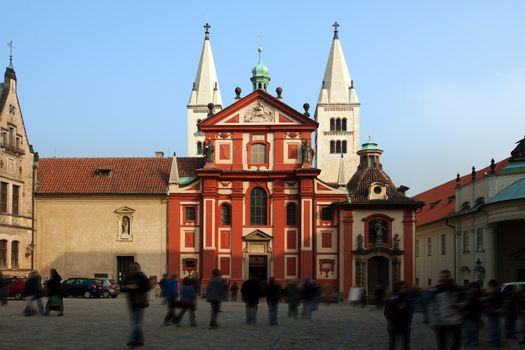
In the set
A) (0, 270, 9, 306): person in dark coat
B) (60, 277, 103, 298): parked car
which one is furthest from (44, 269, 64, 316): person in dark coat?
(60, 277, 103, 298): parked car

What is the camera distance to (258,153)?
54750mm

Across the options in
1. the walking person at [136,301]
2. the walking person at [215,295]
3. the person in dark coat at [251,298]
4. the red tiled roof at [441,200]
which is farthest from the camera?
the red tiled roof at [441,200]

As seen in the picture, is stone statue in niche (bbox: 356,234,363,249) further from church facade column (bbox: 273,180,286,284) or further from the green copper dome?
the green copper dome

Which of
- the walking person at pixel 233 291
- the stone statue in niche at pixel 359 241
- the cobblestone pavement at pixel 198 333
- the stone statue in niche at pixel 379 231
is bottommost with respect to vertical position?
the walking person at pixel 233 291

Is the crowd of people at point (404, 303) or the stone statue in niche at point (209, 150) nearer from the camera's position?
the crowd of people at point (404, 303)

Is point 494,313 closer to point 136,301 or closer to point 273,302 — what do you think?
point 273,302

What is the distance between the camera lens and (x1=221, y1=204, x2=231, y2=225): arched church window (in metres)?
54.3

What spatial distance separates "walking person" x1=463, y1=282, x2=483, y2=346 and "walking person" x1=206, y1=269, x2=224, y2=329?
7.61 m

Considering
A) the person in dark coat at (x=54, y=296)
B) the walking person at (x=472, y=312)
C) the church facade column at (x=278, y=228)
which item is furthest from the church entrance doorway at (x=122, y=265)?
the walking person at (x=472, y=312)

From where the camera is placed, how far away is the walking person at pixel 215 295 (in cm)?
2411

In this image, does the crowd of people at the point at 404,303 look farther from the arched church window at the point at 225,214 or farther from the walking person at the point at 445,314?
the arched church window at the point at 225,214

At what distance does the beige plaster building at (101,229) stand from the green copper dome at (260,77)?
107ft

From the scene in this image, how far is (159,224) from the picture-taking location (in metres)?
54.3

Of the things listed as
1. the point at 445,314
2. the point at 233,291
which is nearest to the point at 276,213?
the point at 233,291
